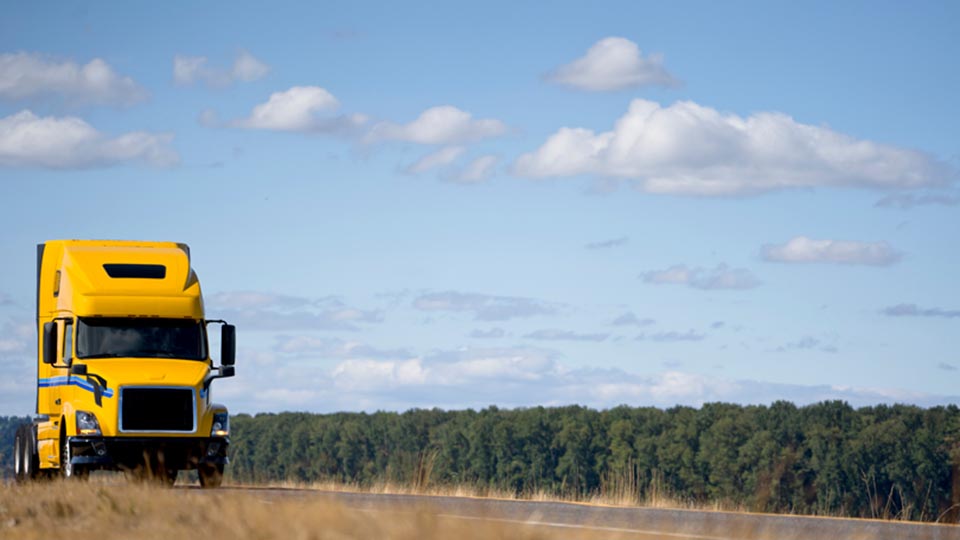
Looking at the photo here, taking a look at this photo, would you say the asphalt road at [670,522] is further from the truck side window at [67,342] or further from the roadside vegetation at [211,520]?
the truck side window at [67,342]

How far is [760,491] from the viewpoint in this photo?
14.3 m

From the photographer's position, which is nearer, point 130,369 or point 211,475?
point 130,369

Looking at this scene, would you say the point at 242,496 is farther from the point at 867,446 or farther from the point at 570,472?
the point at 570,472

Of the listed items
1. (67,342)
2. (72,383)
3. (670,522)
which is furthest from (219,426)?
(670,522)

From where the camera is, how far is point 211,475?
981 inches

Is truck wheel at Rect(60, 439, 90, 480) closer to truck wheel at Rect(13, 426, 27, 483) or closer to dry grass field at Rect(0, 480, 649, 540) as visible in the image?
truck wheel at Rect(13, 426, 27, 483)

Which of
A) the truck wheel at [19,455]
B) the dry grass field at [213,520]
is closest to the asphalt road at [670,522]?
the dry grass field at [213,520]

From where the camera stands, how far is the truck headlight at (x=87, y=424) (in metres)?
23.8

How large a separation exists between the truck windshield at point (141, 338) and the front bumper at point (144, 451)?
1417mm

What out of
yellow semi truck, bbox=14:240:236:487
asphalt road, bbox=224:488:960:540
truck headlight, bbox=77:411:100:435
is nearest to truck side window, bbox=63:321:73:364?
yellow semi truck, bbox=14:240:236:487

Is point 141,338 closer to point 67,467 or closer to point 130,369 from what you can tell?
point 130,369

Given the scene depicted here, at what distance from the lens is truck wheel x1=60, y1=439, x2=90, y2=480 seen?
78.5 ft

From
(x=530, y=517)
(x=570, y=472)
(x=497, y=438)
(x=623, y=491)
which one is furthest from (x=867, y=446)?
(x=530, y=517)

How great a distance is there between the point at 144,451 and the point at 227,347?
219cm
